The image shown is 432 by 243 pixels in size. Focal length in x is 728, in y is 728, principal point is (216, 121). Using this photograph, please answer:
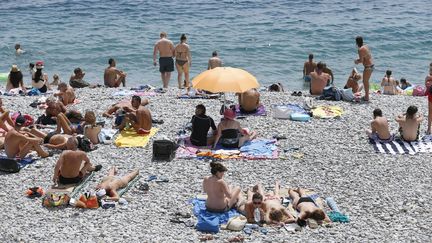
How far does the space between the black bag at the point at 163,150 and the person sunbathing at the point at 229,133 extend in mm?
1003

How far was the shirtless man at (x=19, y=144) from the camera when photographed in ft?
42.5

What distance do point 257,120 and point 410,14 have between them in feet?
76.5

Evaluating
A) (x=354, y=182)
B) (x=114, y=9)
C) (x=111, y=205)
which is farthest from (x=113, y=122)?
(x=114, y=9)

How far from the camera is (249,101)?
16047 millimetres

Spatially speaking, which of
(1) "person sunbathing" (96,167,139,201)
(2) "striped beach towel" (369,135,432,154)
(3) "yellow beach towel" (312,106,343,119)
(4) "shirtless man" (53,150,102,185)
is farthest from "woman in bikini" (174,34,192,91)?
(4) "shirtless man" (53,150,102,185)

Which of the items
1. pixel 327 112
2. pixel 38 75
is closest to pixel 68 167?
pixel 327 112

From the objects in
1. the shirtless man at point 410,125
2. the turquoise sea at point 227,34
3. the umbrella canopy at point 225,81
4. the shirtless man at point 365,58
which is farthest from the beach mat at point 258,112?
the turquoise sea at point 227,34

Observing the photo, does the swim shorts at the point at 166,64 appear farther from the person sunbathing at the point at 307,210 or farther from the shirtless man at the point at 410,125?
the person sunbathing at the point at 307,210

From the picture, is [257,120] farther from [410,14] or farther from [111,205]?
[410,14]

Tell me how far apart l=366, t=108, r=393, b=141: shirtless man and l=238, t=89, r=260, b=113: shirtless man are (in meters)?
2.91

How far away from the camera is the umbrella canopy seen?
47.0 feet

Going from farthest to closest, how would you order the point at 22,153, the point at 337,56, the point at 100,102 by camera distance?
1. the point at 337,56
2. the point at 100,102
3. the point at 22,153

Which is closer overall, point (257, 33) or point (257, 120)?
point (257, 120)

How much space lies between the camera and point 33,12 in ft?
126
